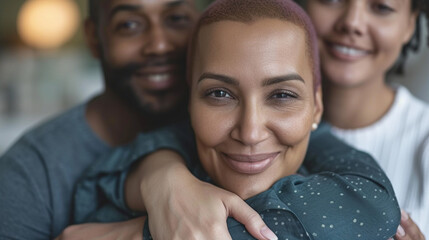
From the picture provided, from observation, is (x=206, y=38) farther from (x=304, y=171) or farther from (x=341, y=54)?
(x=341, y=54)

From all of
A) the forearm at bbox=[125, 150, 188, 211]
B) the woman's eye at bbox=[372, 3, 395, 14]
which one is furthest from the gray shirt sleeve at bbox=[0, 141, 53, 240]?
the woman's eye at bbox=[372, 3, 395, 14]

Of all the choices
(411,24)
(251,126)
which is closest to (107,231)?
(251,126)

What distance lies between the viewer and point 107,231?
1429mm

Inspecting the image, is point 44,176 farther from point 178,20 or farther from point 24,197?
point 178,20

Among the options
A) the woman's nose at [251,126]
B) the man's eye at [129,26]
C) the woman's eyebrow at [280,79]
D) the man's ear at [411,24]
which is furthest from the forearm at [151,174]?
the man's ear at [411,24]

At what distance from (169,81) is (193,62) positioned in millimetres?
397

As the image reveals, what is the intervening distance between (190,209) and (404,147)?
956 millimetres

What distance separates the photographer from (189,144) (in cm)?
161

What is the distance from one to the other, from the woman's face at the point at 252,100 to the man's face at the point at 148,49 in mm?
446

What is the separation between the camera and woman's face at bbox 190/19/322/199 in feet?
4.10

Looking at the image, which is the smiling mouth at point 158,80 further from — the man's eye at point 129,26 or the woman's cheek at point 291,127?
the woman's cheek at point 291,127

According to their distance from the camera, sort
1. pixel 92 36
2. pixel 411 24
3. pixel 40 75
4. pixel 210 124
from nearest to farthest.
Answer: pixel 210 124 → pixel 411 24 → pixel 92 36 → pixel 40 75

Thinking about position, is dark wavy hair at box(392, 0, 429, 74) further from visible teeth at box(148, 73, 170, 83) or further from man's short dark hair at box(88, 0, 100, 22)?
man's short dark hair at box(88, 0, 100, 22)

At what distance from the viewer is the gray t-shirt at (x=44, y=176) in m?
1.66
